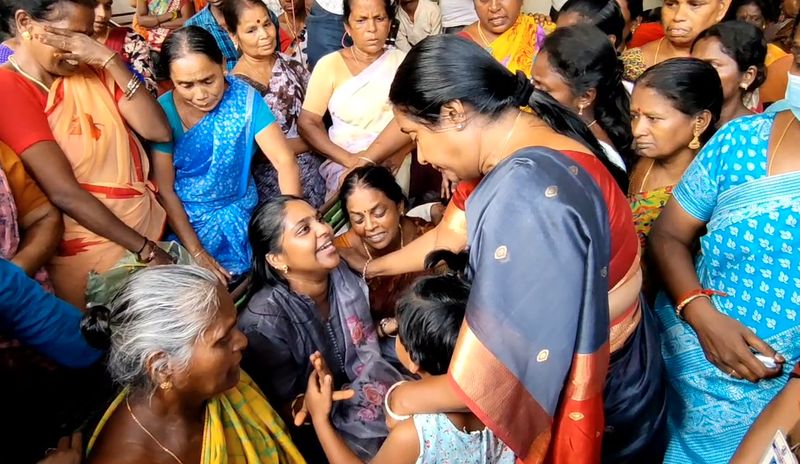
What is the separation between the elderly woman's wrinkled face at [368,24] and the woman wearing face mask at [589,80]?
0.96m

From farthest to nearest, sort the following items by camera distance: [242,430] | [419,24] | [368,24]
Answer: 1. [419,24]
2. [368,24]
3. [242,430]

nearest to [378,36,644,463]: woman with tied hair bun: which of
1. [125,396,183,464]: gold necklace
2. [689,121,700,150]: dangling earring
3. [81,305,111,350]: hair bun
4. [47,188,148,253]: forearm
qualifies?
[125,396,183,464]: gold necklace

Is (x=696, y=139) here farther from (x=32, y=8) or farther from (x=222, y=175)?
(x=32, y=8)

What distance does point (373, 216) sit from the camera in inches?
102

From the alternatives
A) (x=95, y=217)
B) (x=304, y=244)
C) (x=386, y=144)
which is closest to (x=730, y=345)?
(x=304, y=244)

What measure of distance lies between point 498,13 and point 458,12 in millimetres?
1278

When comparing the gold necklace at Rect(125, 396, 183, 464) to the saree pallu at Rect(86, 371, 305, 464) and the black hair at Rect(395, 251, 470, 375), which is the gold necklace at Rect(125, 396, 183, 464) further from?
the black hair at Rect(395, 251, 470, 375)

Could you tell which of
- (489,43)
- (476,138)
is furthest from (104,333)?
(489,43)

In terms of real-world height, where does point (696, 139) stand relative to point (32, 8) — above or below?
below

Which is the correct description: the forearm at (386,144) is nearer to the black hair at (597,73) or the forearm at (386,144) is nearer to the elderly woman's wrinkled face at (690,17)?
the black hair at (597,73)

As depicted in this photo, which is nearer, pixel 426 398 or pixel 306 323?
pixel 426 398

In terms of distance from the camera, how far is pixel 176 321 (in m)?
1.48

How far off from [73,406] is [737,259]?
6.39 ft

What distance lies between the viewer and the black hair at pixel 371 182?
2.57m
